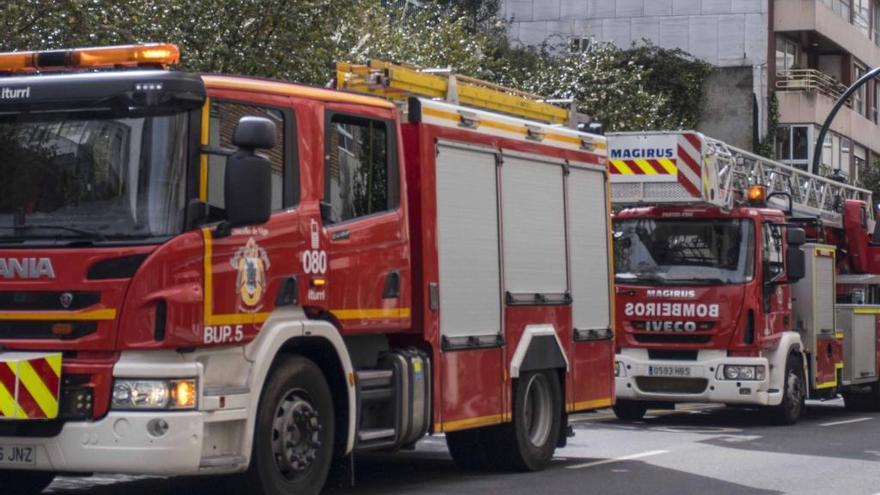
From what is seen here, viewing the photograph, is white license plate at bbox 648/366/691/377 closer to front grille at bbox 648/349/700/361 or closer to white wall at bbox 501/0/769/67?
front grille at bbox 648/349/700/361

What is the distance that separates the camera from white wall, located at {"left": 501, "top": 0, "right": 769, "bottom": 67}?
47.4 metres

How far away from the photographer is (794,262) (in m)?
19.1

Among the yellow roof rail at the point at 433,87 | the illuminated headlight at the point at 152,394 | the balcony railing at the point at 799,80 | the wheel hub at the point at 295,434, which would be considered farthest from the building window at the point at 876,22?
the illuminated headlight at the point at 152,394

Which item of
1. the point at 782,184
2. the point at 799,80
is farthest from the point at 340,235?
the point at 799,80

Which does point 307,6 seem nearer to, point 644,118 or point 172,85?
point 172,85

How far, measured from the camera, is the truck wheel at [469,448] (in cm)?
1333

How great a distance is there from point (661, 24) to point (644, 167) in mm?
30672

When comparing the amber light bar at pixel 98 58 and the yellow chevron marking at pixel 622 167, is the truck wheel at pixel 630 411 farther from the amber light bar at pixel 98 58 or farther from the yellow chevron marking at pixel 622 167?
the amber light bar at pixel 98 58

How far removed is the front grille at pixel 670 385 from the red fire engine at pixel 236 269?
648cm

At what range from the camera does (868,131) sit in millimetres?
55156

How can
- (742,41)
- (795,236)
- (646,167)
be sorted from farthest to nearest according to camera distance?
(742,41), (795,236), (646,167)

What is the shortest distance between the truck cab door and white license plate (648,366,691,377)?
7871 mm

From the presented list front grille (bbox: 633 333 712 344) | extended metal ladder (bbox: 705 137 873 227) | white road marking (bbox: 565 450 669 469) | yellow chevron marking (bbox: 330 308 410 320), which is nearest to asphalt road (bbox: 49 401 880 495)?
white road marking (bbox: 565 450 669 469)

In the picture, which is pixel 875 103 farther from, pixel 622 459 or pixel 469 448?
pixel 469 448
